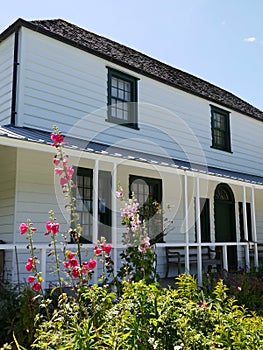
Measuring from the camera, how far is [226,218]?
1384 cm

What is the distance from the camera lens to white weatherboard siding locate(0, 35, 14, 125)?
29.5 ft

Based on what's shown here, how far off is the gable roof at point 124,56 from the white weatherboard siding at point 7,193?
3.10m

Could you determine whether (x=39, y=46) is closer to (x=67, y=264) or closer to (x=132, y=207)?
(x=132, y=207)

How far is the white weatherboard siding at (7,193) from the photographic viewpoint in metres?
8.09

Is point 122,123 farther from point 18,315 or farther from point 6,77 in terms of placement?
point 18,315

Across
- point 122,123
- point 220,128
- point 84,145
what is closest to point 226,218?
point 220,128

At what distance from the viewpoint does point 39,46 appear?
9367 millimetres

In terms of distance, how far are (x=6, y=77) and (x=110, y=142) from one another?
9.94 ft

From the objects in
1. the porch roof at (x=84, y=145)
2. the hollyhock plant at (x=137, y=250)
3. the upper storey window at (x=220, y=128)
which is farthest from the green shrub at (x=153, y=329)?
the upper storey window at (x=220, y=128)

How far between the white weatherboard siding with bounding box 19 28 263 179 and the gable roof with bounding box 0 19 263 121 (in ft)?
0.58

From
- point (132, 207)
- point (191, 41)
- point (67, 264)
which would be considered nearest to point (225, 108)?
point (191, 41)

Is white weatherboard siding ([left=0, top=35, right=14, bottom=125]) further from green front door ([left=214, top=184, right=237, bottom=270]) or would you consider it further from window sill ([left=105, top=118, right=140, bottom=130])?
green front door ([left=214, top=184, right=237, bottom=270])

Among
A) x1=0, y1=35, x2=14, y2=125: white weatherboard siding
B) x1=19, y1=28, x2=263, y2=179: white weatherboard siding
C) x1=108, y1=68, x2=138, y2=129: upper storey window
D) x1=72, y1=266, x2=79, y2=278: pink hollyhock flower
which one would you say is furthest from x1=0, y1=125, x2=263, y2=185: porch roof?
x1=72, y1=266, x2=79, y2=278: pink hollyhock flower

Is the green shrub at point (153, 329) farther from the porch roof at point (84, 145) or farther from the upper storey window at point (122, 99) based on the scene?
the upper storey window at point (122, 99)
